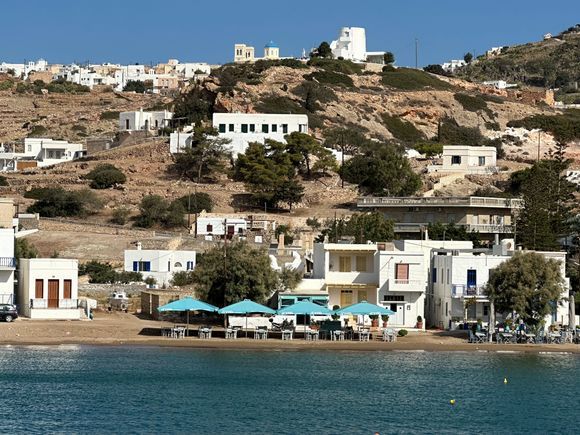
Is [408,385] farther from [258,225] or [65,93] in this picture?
[65,93]

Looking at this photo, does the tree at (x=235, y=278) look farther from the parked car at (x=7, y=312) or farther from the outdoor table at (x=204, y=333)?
the parked car at (x=7, y=312)

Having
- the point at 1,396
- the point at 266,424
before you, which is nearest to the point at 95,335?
the point at 1,396

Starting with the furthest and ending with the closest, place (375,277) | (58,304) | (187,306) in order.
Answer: (375,277)
(58,304)
(187,306)

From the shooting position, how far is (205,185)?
9250 cm

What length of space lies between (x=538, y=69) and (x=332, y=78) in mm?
74207

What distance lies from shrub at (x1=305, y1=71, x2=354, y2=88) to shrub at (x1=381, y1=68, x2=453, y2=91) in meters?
5.32

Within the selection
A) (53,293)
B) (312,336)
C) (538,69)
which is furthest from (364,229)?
(538,69)

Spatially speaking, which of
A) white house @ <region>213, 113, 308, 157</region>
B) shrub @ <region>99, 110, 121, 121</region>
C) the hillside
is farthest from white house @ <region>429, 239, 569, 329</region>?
the hillside

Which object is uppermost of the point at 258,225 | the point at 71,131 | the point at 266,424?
the point at 71,131

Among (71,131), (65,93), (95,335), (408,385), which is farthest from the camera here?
(65,93)

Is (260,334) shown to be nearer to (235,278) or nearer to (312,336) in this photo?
(312,336)

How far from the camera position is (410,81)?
127500 millimetres

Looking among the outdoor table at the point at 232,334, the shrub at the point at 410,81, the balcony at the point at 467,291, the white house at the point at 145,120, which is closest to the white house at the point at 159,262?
the outdoor table at the point at 232,334

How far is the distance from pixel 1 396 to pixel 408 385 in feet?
42.5
